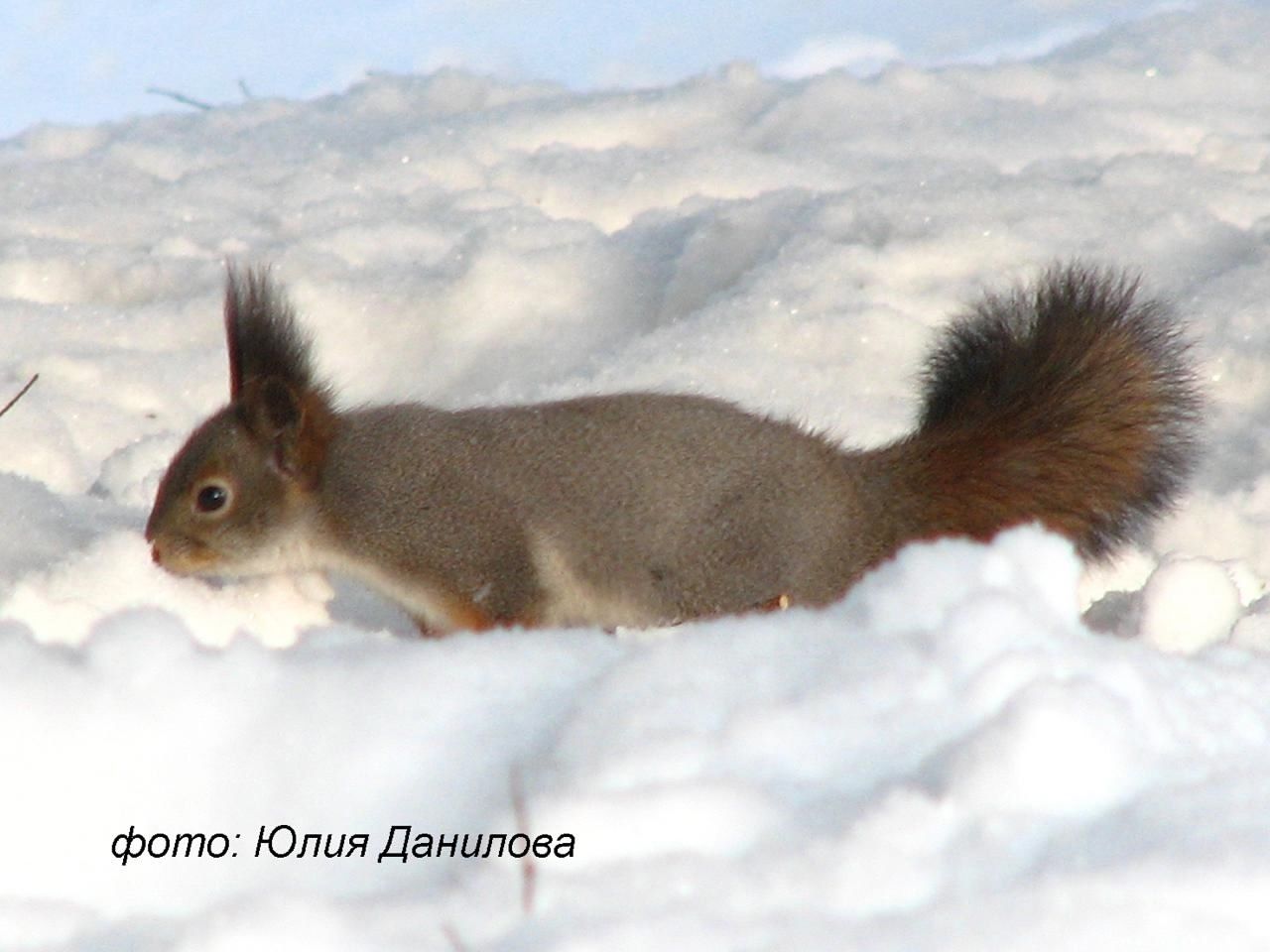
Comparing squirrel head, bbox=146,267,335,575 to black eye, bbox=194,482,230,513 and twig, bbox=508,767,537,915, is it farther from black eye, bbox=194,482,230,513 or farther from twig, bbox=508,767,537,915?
twig, bbox=508,767,537,915

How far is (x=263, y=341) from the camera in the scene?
2746 millimetres

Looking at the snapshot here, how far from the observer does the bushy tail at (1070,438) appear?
8.48 feet

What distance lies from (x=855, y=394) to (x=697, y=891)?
2510 millimetres

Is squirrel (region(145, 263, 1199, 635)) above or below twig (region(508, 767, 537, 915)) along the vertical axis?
below

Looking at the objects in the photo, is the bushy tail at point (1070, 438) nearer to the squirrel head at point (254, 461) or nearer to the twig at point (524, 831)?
the squirrel head at point (254, 461)

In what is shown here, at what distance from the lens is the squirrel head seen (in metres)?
2.67

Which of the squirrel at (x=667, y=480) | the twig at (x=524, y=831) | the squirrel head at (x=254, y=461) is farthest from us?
the squirrel head at (x=254, y=461)

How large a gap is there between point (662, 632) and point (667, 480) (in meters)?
0.82

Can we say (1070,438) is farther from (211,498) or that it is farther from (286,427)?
(211,498)

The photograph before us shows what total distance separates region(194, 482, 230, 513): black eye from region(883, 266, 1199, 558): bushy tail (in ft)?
3.76

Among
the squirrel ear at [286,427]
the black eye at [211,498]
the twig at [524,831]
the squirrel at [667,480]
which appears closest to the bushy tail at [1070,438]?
the squirrel at [667,480]

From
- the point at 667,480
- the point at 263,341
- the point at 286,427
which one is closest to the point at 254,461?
the point at 286,427

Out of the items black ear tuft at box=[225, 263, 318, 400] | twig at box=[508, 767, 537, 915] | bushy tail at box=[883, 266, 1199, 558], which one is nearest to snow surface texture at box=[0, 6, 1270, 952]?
twig at box=[508, 767, 537, 915]

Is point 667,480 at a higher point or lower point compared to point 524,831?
lower
